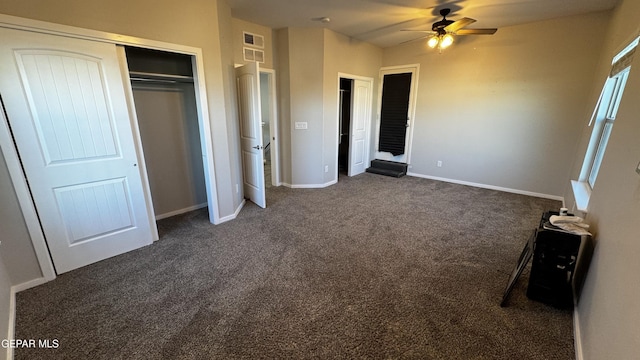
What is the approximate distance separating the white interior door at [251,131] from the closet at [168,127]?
2.03ft

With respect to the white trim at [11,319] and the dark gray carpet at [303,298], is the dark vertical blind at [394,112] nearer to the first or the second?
the dark gray carpet at [303,298]

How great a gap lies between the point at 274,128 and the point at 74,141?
278cm

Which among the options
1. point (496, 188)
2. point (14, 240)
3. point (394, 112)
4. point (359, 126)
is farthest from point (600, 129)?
point (14, 240)

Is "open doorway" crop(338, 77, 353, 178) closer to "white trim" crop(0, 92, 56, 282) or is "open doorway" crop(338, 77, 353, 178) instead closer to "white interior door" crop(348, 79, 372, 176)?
"white interior door" crop(348, 79, 372, 176)

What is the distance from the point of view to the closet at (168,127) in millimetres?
2863

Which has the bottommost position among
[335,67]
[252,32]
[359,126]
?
[359,126]

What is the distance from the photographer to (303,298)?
195cm

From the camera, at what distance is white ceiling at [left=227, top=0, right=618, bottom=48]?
3.04 meters

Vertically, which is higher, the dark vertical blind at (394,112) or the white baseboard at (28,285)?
the dark vertical blind at (394,112)

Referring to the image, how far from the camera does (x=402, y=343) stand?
5.19 feet

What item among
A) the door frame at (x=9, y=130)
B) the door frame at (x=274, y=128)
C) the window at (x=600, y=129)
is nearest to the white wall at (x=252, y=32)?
the door frame at (x=274, y=128)

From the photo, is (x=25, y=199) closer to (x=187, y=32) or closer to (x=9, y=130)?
(x=9, y=130)

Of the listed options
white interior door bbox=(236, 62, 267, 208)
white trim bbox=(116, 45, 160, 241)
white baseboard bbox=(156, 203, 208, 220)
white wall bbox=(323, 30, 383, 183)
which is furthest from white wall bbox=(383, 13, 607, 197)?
white trim bbox=(116, 45, 160, 241)

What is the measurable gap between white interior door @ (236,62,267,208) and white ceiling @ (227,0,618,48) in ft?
2.74
